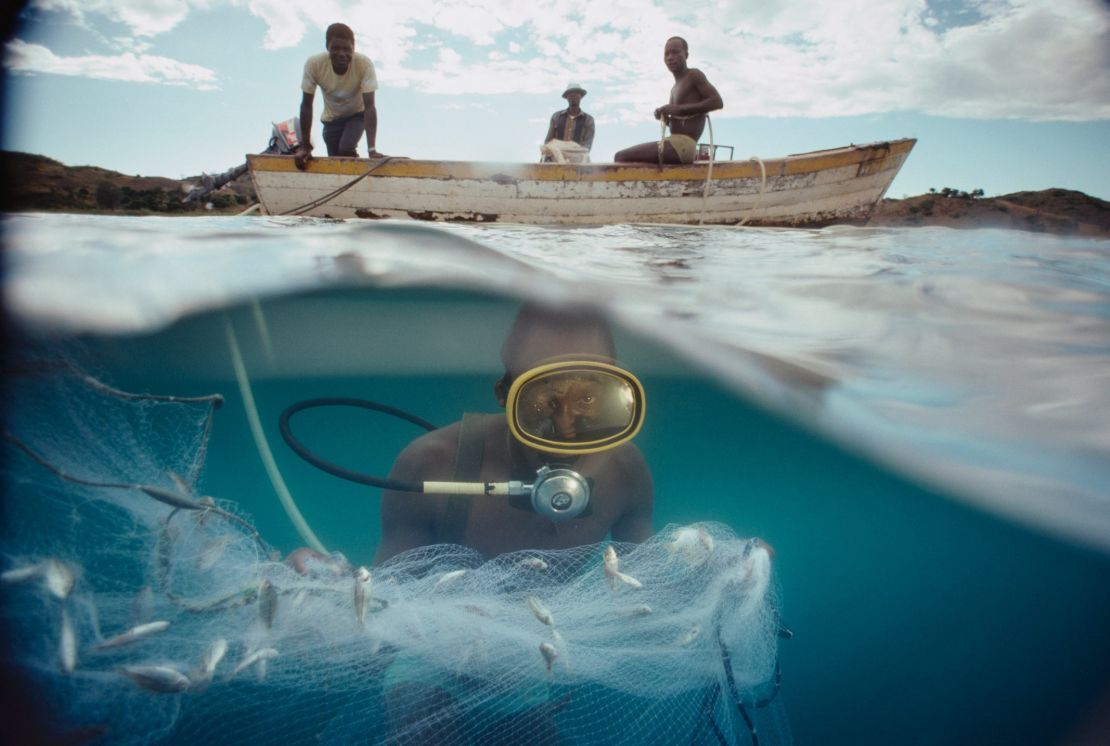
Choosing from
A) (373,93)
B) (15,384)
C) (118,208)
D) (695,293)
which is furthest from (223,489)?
(695,293)

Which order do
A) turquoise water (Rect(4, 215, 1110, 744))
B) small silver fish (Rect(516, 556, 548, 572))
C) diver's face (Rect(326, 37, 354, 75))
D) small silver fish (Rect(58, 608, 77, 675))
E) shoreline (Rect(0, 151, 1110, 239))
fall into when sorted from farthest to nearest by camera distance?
diver's face (Rect(326, 37, 354, 75)) < turquoise water (Rect(4, 215, 1110, 744)) < shoreline (Rect(0, 151, 1110, 239)) < small silver fish (Rect(516, 556, 548, 572)) < small silver fish (Rect(58, 608, 77, 675))

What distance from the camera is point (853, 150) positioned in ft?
33.3

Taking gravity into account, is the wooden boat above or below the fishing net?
above

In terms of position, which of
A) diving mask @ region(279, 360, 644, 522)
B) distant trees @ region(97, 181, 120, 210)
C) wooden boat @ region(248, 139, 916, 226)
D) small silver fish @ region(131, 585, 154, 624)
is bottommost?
small silver fish @ region(131, 585, 154, 624)

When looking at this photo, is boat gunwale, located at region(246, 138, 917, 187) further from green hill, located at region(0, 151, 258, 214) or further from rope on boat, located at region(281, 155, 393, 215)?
green hill, located at region(0, 151, 258, 214)

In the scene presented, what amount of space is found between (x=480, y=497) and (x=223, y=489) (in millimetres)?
16473

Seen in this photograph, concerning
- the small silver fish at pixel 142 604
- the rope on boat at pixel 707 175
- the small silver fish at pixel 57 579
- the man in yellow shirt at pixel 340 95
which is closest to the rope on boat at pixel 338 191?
the man in yellow shirt at pixel 340 95

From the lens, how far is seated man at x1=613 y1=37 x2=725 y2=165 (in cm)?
930

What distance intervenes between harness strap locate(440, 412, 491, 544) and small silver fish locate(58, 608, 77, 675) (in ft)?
6.60

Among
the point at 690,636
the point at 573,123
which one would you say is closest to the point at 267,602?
the point at 690,636

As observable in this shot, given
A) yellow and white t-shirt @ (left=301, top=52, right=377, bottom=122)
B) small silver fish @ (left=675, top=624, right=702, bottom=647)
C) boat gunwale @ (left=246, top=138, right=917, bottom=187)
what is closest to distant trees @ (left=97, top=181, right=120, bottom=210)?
boat gunwale @ (left=246, top=138, right=917, bottom=187)

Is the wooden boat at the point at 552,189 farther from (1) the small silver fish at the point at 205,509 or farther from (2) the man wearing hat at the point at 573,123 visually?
(1) the small silver fish at the point at 205,509

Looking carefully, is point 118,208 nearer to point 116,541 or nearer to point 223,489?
point 116,541

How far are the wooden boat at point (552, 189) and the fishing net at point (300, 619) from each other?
616 cm
